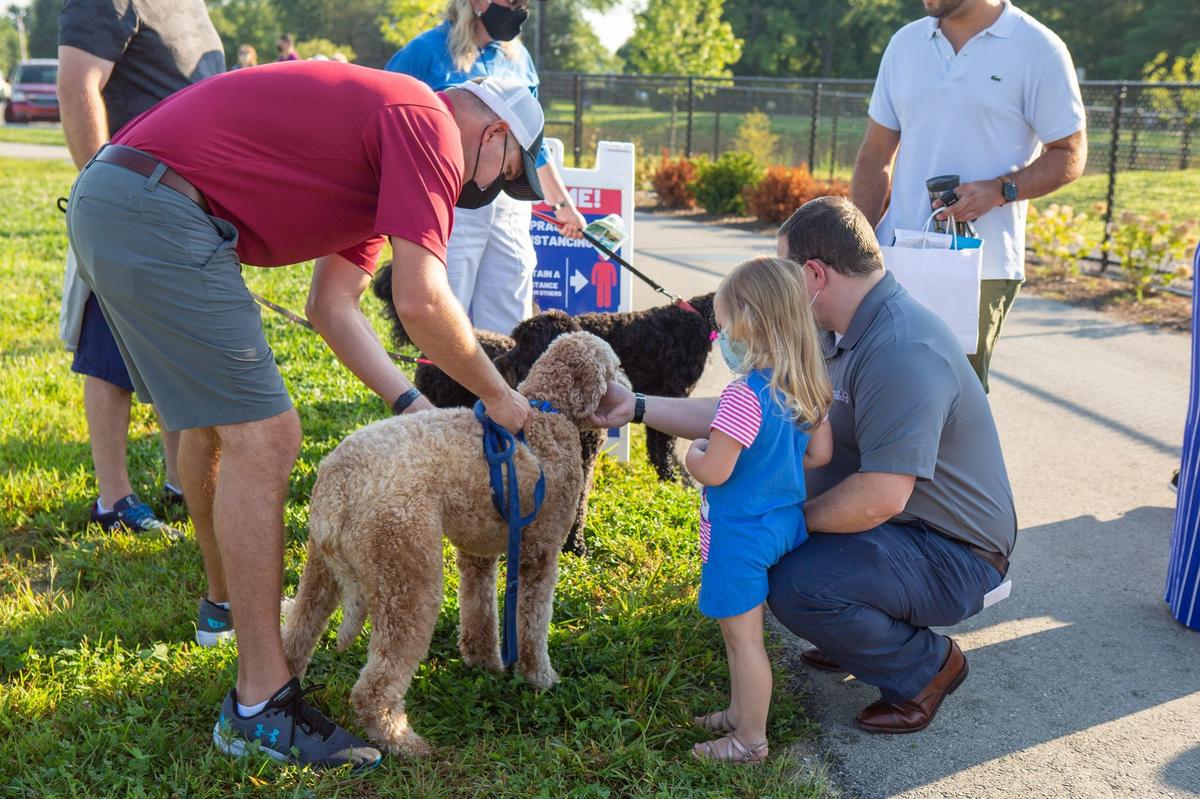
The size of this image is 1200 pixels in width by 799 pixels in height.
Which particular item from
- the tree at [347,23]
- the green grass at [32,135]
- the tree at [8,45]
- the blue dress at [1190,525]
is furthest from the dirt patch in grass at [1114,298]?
the tree at [8,45]

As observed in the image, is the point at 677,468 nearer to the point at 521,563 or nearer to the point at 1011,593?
the point at 1011,593

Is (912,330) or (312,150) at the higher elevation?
(312,150)

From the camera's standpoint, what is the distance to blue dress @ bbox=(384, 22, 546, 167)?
191 inches

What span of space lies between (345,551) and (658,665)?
1.22 meters

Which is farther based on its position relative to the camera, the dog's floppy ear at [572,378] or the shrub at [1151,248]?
the shrub at [1151,248]

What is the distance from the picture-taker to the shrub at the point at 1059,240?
10086mm

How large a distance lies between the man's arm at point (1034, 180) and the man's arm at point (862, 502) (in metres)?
1.40

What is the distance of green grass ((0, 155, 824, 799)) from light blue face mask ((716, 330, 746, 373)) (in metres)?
1.11

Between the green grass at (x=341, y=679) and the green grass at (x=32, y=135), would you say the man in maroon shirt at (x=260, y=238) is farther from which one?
the green grass at (x=32, y=135)

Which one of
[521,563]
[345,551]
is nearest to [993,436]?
[521,563]

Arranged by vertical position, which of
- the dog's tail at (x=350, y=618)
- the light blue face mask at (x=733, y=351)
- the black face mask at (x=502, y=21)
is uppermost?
the black face mask at (x=502, y=21)

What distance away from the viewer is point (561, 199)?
17.2 ft

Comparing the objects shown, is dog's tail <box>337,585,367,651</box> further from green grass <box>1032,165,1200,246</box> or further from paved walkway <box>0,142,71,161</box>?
paved walkway <box>0,142,71,161</box>

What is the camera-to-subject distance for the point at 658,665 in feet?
11.1
